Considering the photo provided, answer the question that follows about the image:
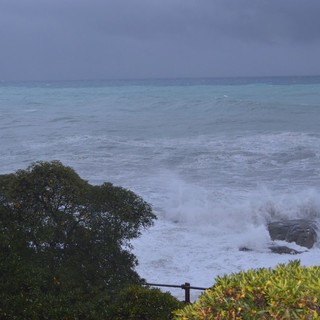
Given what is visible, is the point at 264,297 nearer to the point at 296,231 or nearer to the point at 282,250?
the point at 282,250

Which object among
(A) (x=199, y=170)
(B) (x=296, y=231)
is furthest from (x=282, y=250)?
(A) (x=199, y=170)

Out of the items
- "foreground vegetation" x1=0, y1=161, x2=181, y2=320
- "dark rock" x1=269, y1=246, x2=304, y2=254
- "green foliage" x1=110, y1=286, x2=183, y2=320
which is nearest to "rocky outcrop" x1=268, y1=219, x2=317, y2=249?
"dark rock" x1=269, y1=246, x2=304, y2=254

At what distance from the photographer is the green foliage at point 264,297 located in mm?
3771

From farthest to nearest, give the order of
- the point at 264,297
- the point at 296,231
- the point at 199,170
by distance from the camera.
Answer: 1. the point at 199,170
2. the point at 296,231
3. the point at 264,297

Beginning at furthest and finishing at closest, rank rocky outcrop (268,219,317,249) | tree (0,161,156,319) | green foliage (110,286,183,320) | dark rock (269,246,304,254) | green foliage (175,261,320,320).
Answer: rocky outcrop (268,219,317,249), dark rock (269,246,304,254), tree (0,161,156,319), green foliage (110,286,183,320), green foliage (175,261,320,320)

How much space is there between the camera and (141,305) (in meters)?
8.03

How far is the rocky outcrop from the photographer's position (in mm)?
16906

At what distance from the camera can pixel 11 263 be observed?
8102 millimetres

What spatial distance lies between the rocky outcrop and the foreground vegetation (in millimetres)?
8795

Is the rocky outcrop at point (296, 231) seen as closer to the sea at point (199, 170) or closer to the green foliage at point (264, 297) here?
the sea at point (199, 170)

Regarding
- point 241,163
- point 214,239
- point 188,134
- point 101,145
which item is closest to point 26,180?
point 214,239

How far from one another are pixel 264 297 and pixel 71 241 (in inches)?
230

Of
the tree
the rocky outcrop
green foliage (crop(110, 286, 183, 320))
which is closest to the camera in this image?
green foliage (crop(110, 286, 183, 320))

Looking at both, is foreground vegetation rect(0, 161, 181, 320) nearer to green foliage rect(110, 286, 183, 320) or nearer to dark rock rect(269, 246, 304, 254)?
green foliage rect(110, 286, 183, 320)
